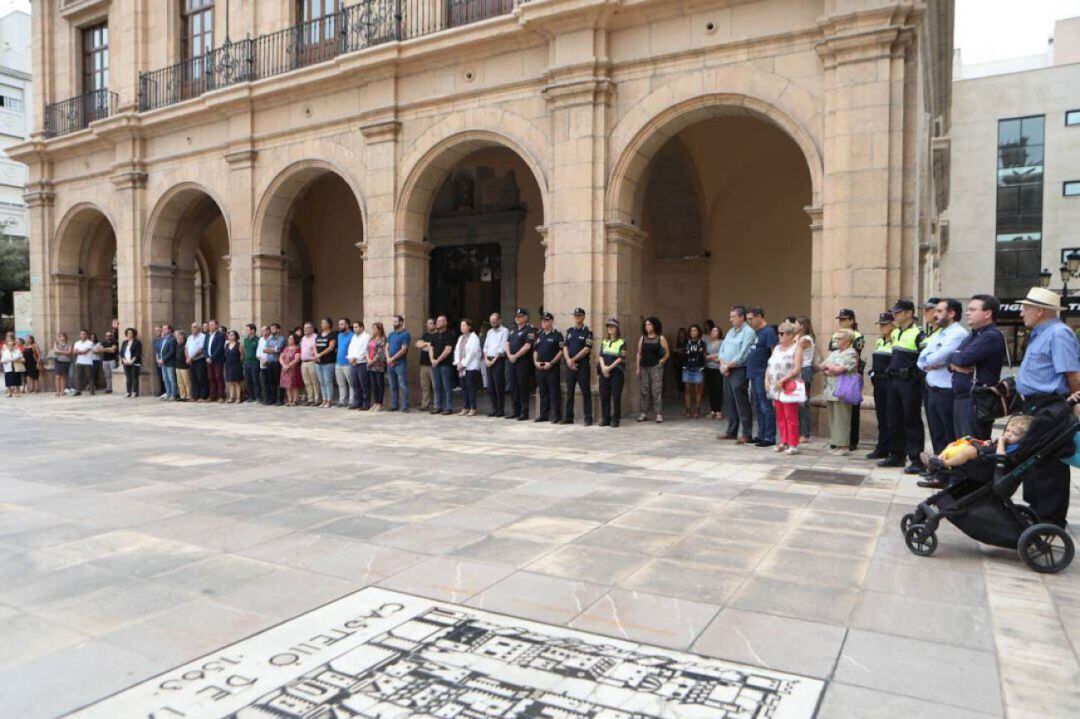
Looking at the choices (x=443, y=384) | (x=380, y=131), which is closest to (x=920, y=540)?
(x=443, y=384)

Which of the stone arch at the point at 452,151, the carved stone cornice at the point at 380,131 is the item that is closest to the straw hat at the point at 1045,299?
the stone arch at the point at 452,151

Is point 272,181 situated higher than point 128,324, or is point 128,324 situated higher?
point 272,181

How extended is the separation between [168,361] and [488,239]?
313 inches

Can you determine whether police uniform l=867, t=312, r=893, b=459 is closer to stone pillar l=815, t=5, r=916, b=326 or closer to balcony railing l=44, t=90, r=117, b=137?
stone pillar l=815, t=5, r=916, b=326

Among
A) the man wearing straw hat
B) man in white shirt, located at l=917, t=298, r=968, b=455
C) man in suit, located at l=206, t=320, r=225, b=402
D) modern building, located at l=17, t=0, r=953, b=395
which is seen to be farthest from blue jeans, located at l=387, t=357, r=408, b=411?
the man wearing straw hat

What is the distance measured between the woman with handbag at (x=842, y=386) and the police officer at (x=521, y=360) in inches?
189

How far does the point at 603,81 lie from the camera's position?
11375 millimetres

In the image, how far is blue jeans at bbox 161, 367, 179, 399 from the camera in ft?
54.1

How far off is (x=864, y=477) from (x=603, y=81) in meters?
7.31

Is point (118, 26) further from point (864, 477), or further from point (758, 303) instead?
point (864, 477)

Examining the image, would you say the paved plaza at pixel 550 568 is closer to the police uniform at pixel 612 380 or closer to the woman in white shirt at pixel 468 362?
the police uniform at pixel 612 380

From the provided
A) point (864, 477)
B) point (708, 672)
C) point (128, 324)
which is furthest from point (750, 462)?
point (128, 324)

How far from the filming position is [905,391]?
7.25m

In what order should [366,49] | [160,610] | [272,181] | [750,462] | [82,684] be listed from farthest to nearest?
[272,181], [366,49], [750,462], [160,610], [82,684]
